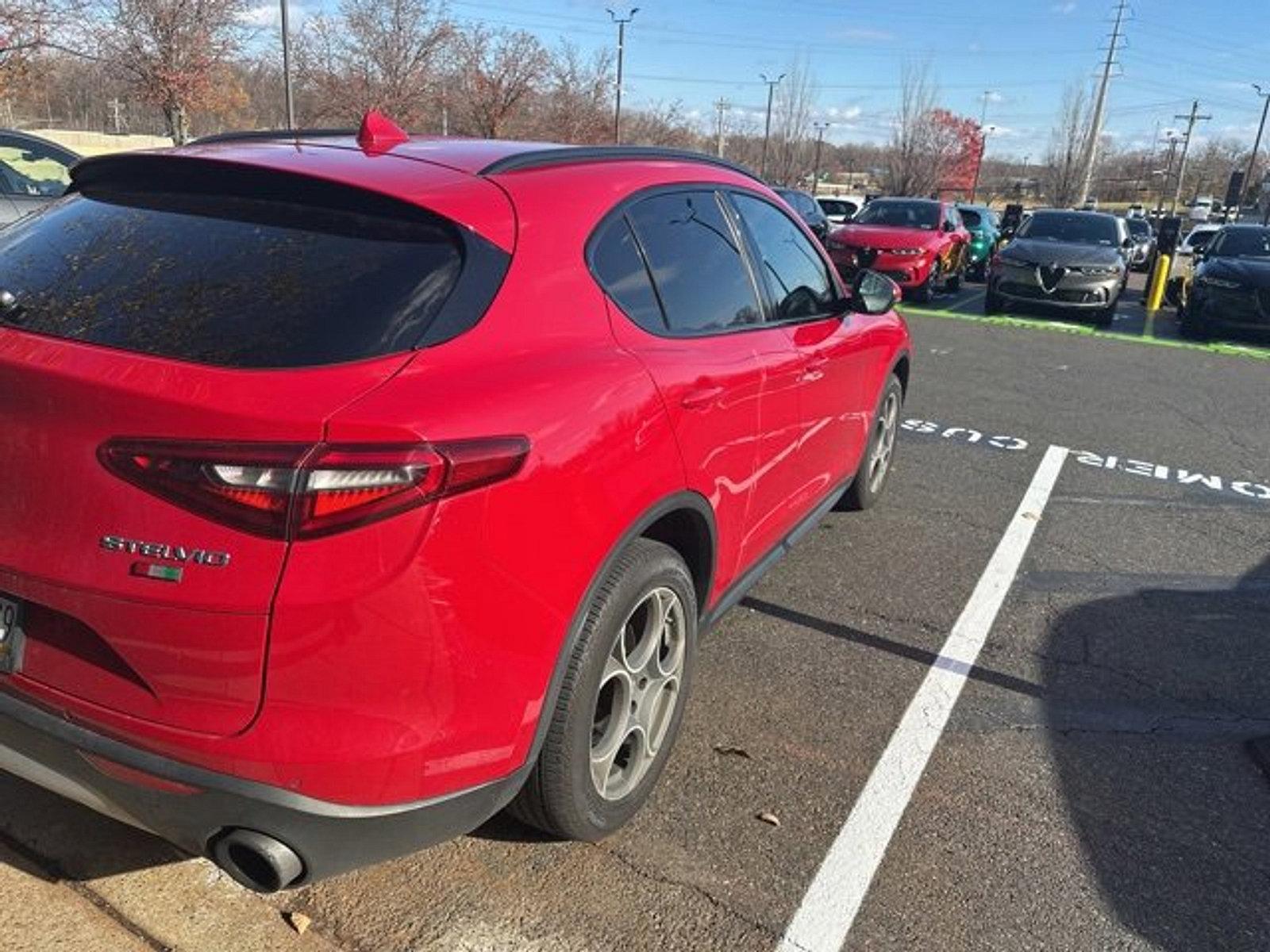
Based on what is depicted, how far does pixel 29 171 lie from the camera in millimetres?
8820

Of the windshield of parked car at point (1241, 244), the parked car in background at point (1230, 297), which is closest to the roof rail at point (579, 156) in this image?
the parked car in background at point (1230, 297)

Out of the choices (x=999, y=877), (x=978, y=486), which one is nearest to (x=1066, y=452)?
(x=978, y=486)

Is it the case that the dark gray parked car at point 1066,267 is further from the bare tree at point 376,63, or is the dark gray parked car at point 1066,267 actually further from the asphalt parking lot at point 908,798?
the bare tree at point 376,63

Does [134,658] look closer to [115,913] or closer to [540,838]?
[115,913]

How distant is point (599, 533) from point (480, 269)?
63 centimetres

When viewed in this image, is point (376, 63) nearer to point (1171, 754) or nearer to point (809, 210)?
point (809, 210)

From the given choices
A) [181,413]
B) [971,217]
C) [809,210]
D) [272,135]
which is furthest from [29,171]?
[971,217]

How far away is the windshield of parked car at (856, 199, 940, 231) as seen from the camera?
16.2m

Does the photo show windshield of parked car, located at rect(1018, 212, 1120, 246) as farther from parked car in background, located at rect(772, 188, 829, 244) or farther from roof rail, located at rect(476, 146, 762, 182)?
roof rail, located at rect(476, 146, 762, 182)

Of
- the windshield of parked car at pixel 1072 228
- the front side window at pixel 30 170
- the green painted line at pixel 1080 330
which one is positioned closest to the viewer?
the front side window at pixel 30 170

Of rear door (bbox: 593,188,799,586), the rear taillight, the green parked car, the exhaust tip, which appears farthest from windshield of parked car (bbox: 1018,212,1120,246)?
the exhaust tip

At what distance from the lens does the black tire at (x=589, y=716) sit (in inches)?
84.4

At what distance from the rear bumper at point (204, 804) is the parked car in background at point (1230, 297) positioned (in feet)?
44.5

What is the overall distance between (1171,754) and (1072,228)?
1332 centimetres
